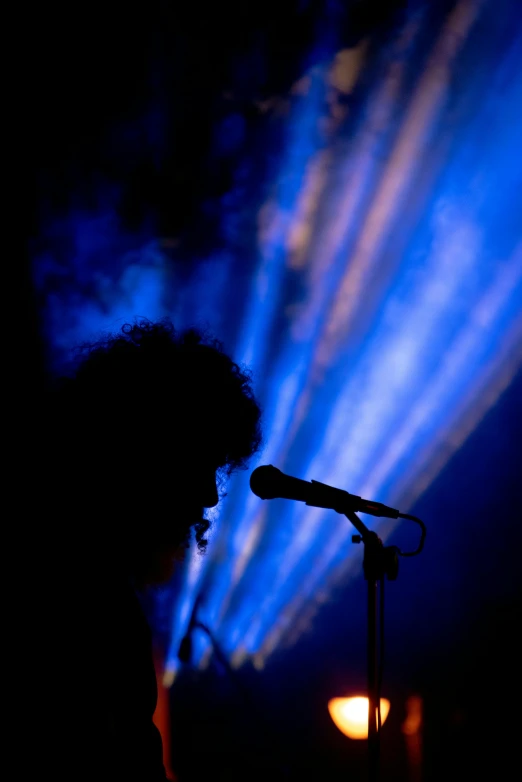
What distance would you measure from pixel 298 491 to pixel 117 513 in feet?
2.06

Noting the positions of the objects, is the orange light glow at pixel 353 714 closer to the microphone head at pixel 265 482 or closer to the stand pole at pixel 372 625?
the stand pole at pixel 372 625

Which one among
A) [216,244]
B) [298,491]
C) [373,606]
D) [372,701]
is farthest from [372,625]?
[216,244]

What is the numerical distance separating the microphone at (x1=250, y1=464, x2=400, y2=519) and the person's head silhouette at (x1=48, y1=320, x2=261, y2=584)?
0.38 m

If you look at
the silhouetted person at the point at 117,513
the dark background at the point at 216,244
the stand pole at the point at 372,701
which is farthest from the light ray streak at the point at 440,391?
the stand pole at the point at 372,701

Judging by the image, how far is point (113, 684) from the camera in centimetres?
121

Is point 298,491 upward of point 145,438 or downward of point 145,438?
downward

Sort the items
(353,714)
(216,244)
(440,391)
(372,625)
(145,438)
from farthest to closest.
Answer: (216,244) → (440,391) → (353,714) → (145,438) → (372,625)

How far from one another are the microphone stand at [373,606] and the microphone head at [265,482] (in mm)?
308

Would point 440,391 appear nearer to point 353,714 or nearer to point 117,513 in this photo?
point 353,714

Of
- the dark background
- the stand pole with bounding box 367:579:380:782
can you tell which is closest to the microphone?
the stand pole with bounding box 367:579:380:782

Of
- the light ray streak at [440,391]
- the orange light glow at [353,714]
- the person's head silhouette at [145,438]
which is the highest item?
the light ray streak at [440,391]

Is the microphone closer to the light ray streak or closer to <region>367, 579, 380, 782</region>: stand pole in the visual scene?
<region>367, 579, 380, 782</region>: stand pole

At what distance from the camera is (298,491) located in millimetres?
1357

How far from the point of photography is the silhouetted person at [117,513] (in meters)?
1.01
